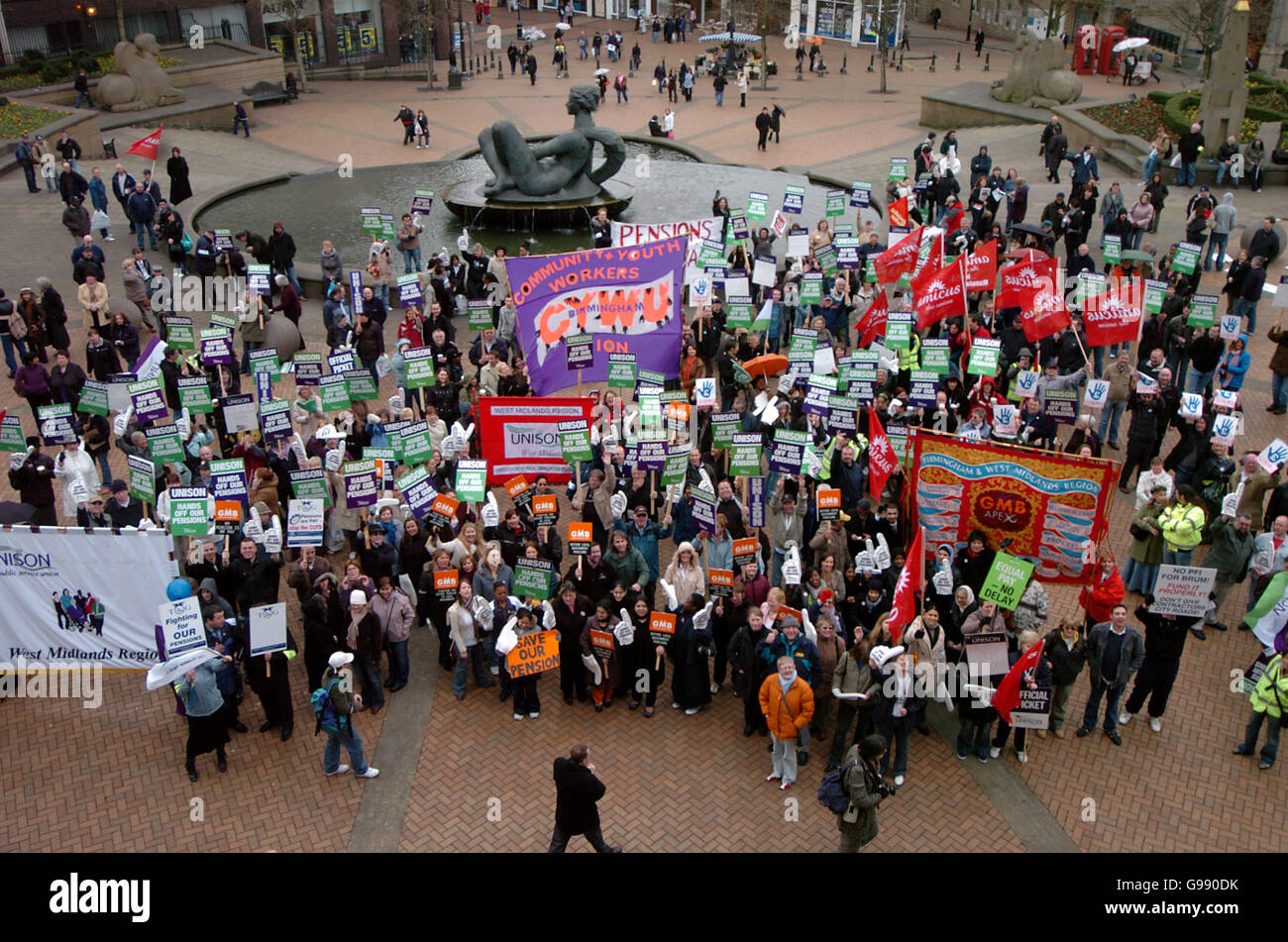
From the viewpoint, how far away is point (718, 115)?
44000 millimetres

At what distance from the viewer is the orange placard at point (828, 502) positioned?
12859mm

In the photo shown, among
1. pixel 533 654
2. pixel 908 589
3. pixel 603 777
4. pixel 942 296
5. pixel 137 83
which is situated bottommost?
pixel 603 777

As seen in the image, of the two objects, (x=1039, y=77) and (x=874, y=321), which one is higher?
(x=1039, y=77)

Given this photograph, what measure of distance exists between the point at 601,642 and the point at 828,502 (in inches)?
123

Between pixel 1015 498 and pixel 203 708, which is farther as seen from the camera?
pixel 1015 498

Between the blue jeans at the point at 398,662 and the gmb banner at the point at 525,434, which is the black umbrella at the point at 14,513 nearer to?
the blue jeans at the point at 398,662

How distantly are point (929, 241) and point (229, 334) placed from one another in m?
12.2

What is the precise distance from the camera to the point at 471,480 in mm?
13594

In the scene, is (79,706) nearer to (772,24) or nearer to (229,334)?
(229,334)

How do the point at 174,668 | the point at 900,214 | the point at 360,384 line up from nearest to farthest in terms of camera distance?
the point at 174,668, the point at 360,384, the point at 900,214

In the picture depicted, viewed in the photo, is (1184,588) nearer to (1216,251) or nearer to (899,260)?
(899,260)

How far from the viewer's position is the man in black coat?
933cm

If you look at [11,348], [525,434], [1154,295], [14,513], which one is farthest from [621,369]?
[11,348]

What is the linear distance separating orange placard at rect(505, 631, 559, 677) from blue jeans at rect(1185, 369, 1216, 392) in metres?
11.9
